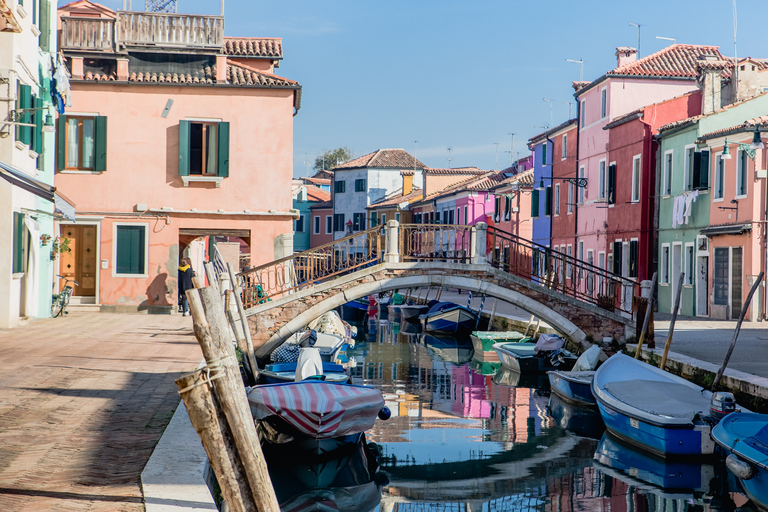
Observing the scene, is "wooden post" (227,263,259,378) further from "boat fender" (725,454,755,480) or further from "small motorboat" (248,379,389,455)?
"boat fender" (725,454,755,480)

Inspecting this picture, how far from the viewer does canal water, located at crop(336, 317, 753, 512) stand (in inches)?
348

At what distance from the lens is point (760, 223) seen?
1922 cm

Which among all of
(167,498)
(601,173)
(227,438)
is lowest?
(167,498)

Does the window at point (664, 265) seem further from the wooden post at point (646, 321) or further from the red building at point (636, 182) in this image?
the wooden post at point (646, 321)

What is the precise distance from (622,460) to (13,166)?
11903 millimetres

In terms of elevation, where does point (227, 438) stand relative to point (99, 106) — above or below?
below

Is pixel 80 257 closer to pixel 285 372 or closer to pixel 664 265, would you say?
pixel 285 372

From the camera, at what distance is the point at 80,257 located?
71.2 feet

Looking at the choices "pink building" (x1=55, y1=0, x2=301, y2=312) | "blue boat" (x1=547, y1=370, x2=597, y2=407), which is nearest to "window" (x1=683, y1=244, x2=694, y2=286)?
"blue boat" (x1=547, y1=370, x2=597, y2=407)

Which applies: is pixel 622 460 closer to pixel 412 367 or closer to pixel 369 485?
pixel 369 485

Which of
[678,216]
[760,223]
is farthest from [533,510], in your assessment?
[678,216]

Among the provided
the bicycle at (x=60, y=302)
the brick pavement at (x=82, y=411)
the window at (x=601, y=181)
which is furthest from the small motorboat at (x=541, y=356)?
the window at (x=601, y=181)

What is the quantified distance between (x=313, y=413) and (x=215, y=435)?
17.6ft

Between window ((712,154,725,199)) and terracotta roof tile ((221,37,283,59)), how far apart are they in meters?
11.6
